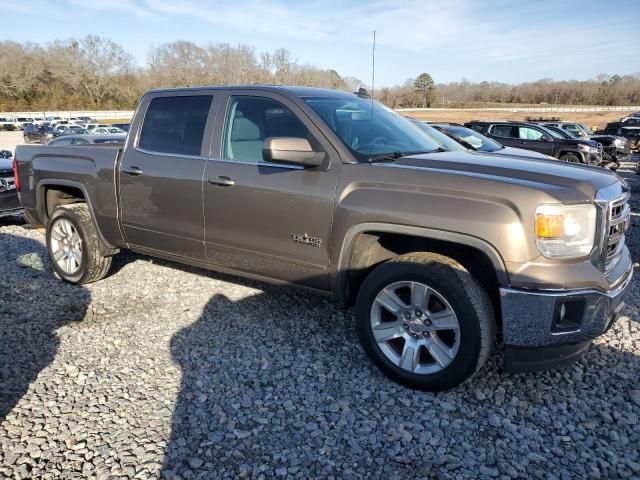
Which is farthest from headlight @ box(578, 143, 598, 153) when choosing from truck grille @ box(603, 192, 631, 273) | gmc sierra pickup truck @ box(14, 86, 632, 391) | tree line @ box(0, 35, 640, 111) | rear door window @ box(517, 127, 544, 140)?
tree line @ box(0, 35, 640, 111)

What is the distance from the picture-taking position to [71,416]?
2.93 m

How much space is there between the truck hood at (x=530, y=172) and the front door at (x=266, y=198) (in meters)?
0.63

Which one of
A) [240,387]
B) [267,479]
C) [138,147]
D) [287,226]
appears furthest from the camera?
[138,147]

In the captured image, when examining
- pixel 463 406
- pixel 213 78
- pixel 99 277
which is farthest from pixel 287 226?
pixel 213 78

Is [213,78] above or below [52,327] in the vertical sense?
above

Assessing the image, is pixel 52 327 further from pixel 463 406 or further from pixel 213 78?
pixel 213 78

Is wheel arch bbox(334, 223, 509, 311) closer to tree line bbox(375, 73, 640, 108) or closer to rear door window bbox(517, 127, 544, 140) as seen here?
rear door window bbox(517, 127, 544, 140)

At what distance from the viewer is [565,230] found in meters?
2.68

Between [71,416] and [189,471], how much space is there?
95 centimetres

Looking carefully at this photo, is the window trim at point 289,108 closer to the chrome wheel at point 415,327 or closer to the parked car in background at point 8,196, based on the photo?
the chrome wheel at point 415,327

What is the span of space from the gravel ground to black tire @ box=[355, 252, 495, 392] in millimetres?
145

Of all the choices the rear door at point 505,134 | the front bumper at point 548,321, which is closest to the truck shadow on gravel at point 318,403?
the front bumper at point 548,321

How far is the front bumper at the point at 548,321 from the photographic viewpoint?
105 inches

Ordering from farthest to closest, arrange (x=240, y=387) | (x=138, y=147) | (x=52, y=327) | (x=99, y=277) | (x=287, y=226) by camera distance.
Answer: (x=99, y=277) → (x=138, y=147) → (x=52, y=327) → (x=287, y=226) → (x=240, y=387)
